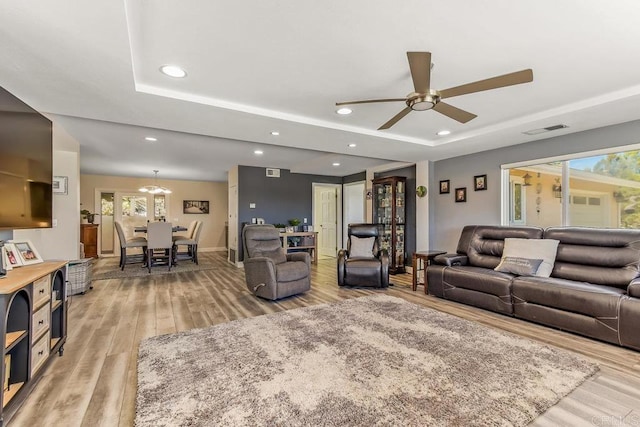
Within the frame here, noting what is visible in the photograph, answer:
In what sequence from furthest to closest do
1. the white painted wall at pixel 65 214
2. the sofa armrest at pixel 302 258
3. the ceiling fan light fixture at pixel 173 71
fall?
the white painted wall at pixel 65 214
the sofa armrest at pixel 302 258
the ceiling fan light fixture at pixel 173 71

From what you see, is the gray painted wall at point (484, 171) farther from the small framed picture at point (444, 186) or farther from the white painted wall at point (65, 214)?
the white painted wall at point (65, 214)

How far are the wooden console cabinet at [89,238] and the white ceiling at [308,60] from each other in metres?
4.87

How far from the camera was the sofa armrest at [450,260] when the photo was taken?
4137 millimetres

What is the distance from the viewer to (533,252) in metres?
3.54

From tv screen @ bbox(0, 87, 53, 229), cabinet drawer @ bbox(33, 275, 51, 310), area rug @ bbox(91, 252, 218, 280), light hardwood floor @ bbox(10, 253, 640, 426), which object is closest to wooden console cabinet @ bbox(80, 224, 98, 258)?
area rug @ bbox(91, 252, 218, 280)

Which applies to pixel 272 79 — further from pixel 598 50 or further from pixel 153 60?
pixel 598 50

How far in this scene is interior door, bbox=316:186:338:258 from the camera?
8.18 m

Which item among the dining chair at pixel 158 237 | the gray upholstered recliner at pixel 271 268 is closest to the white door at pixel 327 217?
the gray upholstered recliner at pixel 271 268

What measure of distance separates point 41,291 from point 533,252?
4709 mm

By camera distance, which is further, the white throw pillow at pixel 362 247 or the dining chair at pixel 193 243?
the dining chair at pixel 193 243

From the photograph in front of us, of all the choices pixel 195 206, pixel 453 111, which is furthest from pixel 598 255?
pixel 195 206

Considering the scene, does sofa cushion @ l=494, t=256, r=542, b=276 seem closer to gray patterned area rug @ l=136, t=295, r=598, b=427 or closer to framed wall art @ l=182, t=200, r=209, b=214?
gray patterned area rug @ l=136, t=295, r=598, b=427

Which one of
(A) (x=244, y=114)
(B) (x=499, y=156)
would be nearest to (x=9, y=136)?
(A) (x=244, y=114)

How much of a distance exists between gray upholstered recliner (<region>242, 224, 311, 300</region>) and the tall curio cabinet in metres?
2.20
